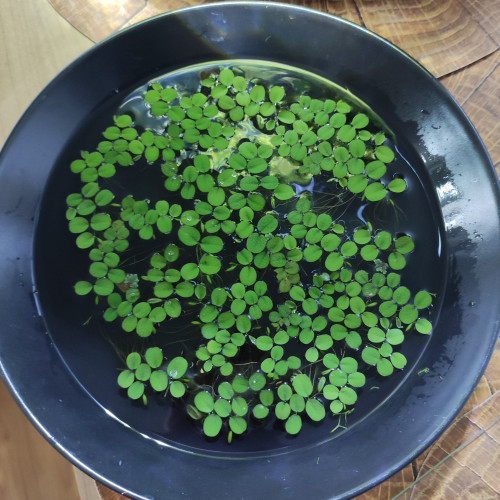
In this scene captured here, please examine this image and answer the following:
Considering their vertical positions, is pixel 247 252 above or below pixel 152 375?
above

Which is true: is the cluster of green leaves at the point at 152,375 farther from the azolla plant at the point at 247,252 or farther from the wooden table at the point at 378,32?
the wooden table at the point at 378,32

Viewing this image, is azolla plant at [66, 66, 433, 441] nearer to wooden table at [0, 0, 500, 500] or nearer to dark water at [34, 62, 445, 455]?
dark water at [34, 62, 445, 455]

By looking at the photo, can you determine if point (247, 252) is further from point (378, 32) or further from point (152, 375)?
point (378, 32)

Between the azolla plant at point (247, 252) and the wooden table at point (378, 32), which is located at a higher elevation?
the wooden table at point (378, 32)

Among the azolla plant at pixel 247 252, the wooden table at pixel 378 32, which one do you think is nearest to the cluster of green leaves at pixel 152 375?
the azolla plant at pixel 247 252

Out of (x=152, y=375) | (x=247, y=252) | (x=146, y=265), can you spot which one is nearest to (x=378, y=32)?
(x=247, y=252)

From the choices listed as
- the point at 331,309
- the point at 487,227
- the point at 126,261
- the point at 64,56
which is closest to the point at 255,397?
the point at 331,309

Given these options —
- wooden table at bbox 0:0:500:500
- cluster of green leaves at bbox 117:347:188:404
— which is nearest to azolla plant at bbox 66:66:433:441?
cluster of green leaves at bbox 117:347:188:404
